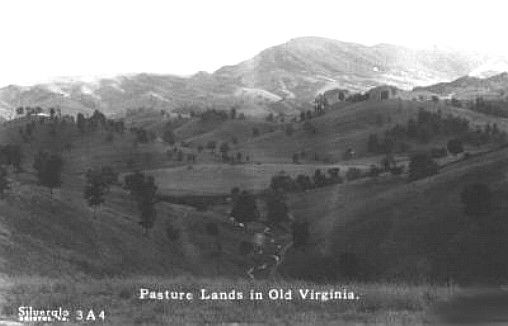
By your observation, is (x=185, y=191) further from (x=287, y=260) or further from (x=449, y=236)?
(x=449, y=236)

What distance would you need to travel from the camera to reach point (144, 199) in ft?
374

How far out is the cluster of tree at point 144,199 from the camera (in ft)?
354

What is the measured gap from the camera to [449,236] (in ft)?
294

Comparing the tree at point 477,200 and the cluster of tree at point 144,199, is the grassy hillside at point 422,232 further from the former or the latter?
the cluster of tree at point 144,199

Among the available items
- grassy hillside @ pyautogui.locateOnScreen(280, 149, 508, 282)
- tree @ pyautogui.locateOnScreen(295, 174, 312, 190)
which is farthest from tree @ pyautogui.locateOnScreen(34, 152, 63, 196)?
tree @ pyautogui.locateOnScreen(295, 174, 312, 190)

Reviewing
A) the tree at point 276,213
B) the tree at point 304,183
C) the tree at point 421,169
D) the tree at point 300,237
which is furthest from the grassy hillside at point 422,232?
the tree at point 304,183

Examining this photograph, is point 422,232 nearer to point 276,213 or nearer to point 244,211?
point 276,213

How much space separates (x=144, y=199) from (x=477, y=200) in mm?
55812

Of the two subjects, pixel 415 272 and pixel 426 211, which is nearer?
pixel 415 272

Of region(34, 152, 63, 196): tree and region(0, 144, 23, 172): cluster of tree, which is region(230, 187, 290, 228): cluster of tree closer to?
region(34, 152, 63, 196): tree

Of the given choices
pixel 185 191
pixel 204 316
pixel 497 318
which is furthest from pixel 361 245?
pixel 185 191

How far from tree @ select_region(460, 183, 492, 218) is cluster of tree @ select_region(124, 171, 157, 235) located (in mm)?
50146

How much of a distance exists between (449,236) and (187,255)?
4112cm

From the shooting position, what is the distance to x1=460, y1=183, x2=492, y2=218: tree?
298 ft
